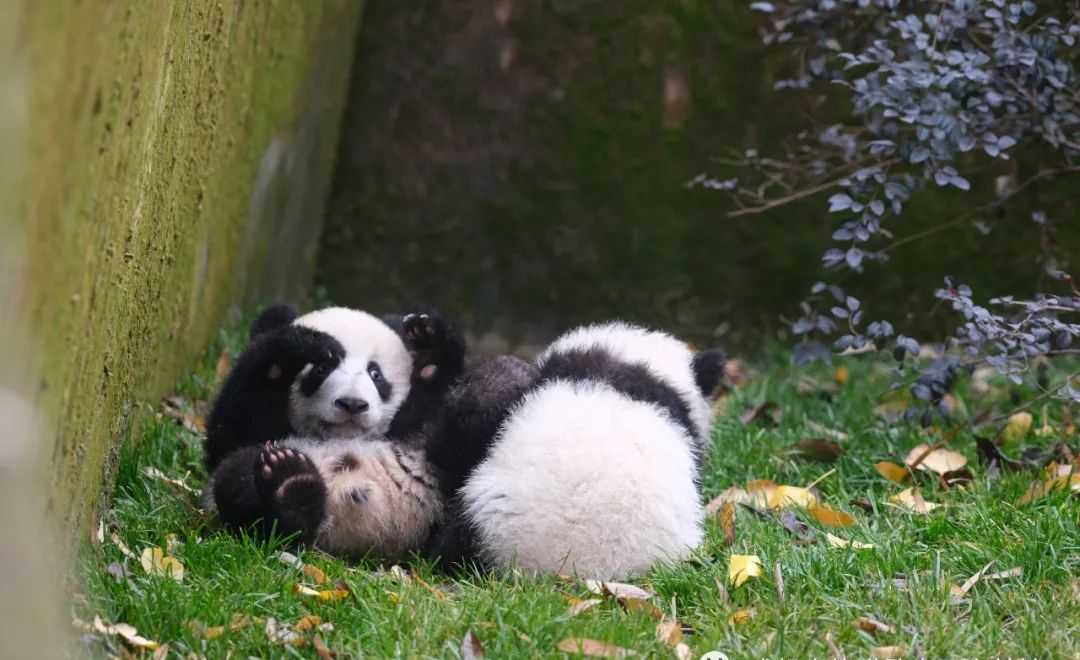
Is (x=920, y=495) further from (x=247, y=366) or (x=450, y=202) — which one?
(x=450, y=202)

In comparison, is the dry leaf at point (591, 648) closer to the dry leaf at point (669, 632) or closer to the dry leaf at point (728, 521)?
the dry leaf at point (669, 632)

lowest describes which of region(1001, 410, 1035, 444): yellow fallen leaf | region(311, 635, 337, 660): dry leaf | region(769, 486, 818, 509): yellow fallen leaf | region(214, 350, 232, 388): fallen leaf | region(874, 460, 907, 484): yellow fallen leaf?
region(214, 350, 232, 388): fallen leaf

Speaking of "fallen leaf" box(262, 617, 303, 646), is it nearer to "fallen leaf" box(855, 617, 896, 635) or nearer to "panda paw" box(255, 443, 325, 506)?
"panda paw" box(255, 443, 325, 506)

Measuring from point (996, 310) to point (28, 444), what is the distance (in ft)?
15.1

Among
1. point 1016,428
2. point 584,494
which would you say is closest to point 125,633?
point 584,494

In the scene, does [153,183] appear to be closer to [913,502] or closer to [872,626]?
[872,626]

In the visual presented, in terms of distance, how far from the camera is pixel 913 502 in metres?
4.09

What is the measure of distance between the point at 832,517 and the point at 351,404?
1.45 meters

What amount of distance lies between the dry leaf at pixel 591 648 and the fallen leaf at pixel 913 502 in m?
1.45

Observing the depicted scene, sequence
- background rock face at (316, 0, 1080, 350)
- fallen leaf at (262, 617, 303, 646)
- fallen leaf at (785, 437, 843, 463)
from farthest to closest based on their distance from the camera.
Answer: background rock face at (316, 0, 1080, 350) < fallen leaf at (785, 437, 843, 463) < fallen leaf at (262, 617, 303, 646)

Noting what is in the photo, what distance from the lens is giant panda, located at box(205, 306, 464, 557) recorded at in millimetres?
3428

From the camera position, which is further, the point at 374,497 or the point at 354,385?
the point at 354,385

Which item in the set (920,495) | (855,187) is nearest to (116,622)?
(920,495)

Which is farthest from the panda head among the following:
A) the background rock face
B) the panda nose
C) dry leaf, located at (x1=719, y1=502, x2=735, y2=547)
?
the background rock face
